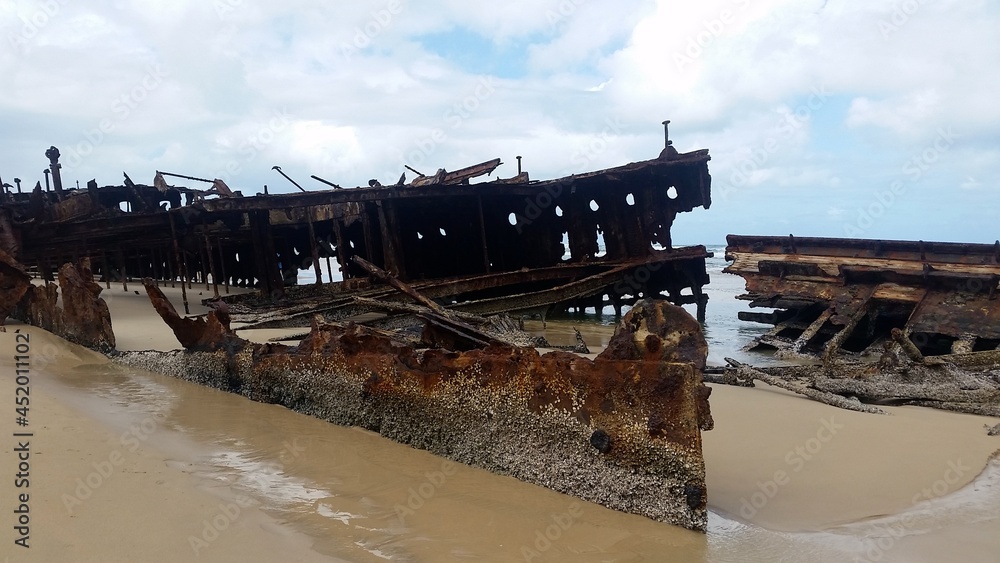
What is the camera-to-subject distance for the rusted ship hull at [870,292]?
848 cm

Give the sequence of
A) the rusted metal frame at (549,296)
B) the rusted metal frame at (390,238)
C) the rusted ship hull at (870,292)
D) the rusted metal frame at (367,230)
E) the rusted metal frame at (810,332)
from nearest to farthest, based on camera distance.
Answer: the rusted ship hull at (870,292) → the rusted metal frame at (810,332) → the rusted metal frame at (549,296) → the rusted metal frame at (390,238) → the rusted metal frame at (367,230)

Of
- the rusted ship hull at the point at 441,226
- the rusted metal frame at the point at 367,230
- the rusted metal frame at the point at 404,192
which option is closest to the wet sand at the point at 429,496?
the rusted metal frame at the point at 404,192

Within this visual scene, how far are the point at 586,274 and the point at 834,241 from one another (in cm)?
450

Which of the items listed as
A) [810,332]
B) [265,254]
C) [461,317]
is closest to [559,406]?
[461,317]

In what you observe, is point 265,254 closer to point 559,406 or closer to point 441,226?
point 441,226

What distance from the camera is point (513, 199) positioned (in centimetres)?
1474

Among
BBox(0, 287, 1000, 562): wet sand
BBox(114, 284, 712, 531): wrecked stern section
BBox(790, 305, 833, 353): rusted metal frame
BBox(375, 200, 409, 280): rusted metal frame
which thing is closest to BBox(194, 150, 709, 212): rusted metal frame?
BBox(375, 200, 409, 280): rusted metal frame

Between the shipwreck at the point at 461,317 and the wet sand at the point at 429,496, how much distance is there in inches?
8.7

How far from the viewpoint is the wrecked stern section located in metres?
2.97

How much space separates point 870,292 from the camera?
959 cm

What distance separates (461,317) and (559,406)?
4733 millimetres

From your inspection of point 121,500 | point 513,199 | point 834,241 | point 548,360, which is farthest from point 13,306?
point 834,241

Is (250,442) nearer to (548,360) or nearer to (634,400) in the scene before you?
(548,360)

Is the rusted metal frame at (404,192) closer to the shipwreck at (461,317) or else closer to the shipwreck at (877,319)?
the shipwreck at (461,317)
